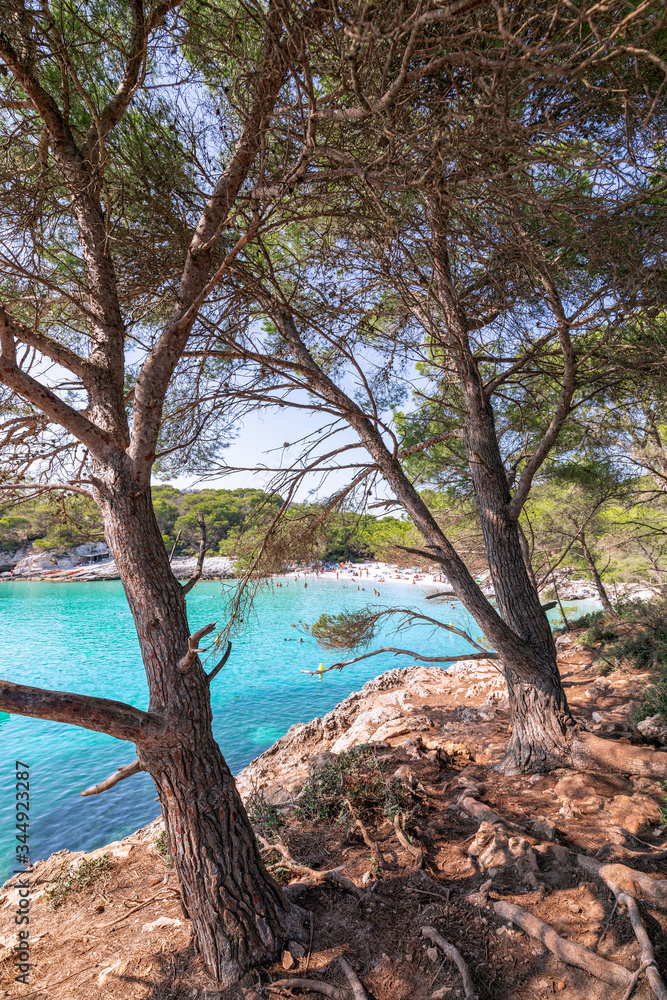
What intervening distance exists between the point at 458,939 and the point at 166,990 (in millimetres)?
1446

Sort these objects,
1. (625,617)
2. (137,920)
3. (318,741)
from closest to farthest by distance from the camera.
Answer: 1. (137,920)
2. (318,741)
3. (625,617)

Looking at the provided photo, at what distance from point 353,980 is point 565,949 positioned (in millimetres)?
959

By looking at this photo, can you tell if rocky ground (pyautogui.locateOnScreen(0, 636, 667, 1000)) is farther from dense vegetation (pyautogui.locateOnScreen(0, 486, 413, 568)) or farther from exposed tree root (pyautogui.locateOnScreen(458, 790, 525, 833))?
dense vegetation (pyautogui.locateOnScreen(0, 486, 413, 568))

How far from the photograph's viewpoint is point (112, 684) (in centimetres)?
1407

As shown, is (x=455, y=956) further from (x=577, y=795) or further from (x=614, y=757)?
(x=614, y=757)

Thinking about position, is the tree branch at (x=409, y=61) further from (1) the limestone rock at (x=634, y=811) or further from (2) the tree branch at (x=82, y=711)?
(1) the limestone rock at (x=634, y=811)

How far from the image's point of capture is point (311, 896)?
9.13ft

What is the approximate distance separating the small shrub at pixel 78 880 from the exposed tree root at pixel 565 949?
303 cm

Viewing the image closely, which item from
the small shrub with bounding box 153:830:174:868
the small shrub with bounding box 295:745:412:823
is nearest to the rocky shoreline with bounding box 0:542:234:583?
the small shrub with bounding box 153:830:174:868

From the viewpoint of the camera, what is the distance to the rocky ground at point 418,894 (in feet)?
6.92

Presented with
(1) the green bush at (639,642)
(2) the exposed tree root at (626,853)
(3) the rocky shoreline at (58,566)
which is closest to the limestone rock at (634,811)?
(2) the exposed tree root at (626,853)

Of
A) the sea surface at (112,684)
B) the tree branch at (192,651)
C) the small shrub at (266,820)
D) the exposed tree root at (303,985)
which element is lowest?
the sea surface at (112,684)

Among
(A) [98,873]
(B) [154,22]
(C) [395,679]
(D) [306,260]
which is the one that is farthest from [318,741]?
(B) [154,22]

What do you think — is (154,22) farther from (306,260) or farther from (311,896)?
(311,896)
